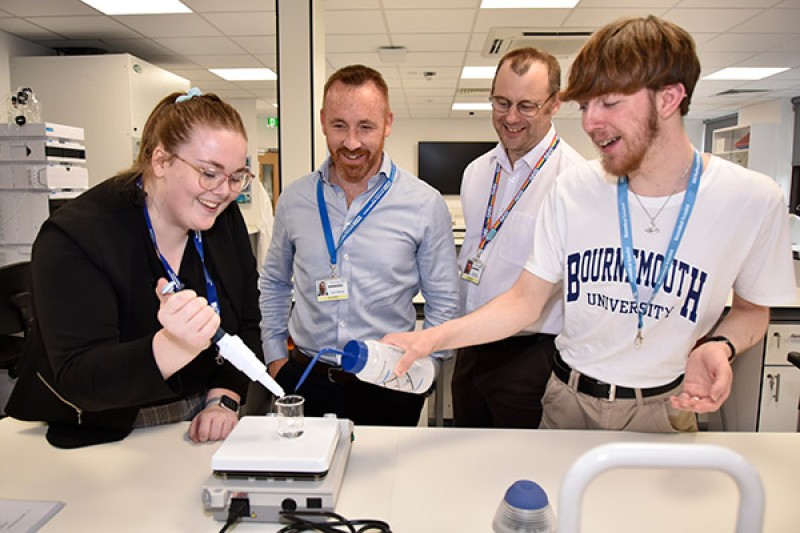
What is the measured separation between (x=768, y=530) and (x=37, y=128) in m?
3.91

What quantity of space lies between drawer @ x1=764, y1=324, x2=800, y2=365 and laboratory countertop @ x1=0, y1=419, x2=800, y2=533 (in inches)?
60.4

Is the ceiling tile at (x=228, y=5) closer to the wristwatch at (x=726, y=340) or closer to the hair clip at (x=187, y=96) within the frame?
the hair clip at (x=187, y=96)

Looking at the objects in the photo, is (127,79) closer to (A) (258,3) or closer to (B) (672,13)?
(A) (258,3)

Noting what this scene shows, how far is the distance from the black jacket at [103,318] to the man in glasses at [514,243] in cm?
82

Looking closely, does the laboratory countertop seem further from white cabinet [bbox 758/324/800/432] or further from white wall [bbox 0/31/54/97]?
white wall [bbox 0/31/54/97]

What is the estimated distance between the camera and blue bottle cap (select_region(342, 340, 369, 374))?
108cm

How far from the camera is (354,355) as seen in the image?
42.9 inches

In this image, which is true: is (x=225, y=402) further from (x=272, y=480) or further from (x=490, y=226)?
(x=490, y=226)

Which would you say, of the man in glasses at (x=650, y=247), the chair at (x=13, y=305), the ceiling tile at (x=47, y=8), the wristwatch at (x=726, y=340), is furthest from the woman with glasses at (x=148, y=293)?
the ceiling tile at (x=47, y=8)

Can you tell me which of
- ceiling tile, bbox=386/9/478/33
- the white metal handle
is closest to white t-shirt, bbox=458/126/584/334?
the white metal handle

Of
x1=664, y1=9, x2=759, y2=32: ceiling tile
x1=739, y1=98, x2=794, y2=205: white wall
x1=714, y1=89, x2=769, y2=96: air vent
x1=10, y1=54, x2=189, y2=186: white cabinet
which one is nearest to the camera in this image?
x1=664, y1=9, x2=759, y2=32: ceiling tile

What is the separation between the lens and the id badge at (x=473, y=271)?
1931 mm

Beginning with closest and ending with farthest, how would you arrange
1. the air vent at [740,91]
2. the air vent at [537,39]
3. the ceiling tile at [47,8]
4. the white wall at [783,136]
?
the ceiling tile at [47,8]
the air vent at [537,39]
the air vent at [740,91]
the white wall at [783,136]

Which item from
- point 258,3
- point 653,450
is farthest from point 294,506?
point 258,3
